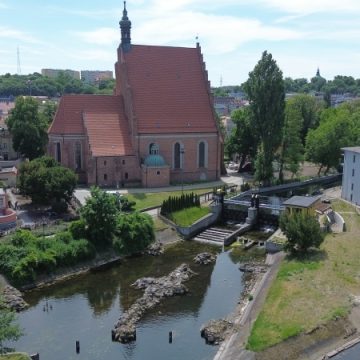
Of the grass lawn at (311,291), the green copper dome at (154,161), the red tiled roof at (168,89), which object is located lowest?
the grass lawn at (311,291)

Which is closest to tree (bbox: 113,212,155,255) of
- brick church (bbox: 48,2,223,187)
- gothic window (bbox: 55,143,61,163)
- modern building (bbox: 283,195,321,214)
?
modern building (bbox: 283,195,321,214)

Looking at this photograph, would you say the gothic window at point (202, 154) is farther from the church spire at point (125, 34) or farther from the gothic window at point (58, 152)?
the gothic window at point (58, 152)

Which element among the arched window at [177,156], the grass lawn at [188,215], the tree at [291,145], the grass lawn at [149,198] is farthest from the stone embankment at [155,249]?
the tree at [291,145]

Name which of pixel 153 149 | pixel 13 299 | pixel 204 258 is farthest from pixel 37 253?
pixel 153 149

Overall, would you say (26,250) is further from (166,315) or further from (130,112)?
(130,112)

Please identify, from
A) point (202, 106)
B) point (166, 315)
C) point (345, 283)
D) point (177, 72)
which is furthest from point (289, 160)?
point (166, 315)
